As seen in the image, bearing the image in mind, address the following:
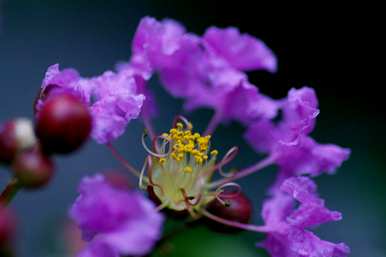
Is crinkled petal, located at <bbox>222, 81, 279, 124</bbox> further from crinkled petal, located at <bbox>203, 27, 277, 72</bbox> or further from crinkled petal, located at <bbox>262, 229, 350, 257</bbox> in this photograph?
crinkled petal, located at <bbox>262, 229, 350, 257</bbox>

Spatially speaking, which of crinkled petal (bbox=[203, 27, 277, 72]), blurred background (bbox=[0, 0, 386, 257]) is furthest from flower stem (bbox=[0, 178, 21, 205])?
blurred background (bbox=[0, 0, 386, 257])

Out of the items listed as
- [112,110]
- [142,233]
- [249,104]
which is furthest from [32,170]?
[249,104]

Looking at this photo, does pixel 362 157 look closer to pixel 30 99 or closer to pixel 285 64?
pixel 285 64

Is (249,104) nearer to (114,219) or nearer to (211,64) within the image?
(211,64)

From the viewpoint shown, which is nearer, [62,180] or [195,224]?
[195,224]

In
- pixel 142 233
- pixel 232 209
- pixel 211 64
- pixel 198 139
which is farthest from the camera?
pixel 211 64

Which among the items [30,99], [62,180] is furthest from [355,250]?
[30,99]
